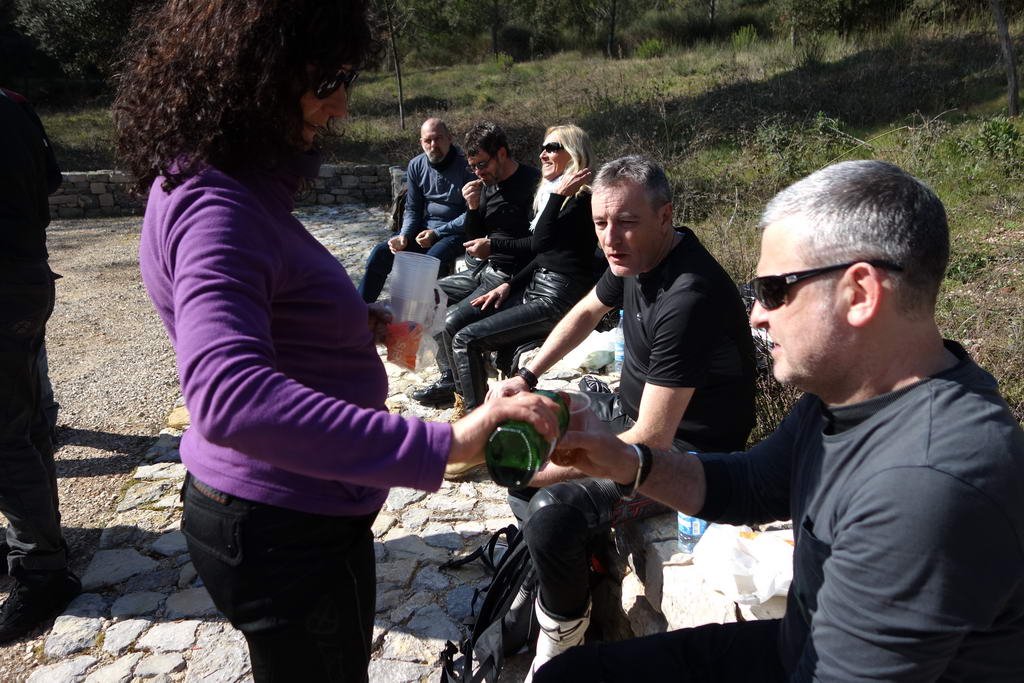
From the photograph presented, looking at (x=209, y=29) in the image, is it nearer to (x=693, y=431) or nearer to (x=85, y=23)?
(x=693, y=431)

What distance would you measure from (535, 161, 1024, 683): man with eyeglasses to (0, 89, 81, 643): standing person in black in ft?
9.02

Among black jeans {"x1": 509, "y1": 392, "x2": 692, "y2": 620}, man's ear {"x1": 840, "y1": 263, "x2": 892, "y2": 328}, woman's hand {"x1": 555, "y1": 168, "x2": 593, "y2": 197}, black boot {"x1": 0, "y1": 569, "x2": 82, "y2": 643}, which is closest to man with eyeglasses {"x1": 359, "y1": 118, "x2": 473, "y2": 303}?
woman's hand {"x1": 555, "y1": 168, "x2": 593, "y2": 197}

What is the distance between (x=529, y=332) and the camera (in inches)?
180

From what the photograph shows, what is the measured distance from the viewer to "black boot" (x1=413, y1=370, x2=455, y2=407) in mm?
5160

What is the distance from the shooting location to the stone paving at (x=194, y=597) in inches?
115

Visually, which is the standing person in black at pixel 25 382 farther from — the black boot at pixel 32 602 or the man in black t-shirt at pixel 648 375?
A: the man in black t-shirt at pixel 648 375

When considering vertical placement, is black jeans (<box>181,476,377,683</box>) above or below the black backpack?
above

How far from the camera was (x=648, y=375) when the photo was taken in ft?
8.35

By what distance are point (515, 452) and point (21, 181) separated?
104 inches

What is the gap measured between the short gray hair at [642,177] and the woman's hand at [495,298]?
80.1 inches

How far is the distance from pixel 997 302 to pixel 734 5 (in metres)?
29.6

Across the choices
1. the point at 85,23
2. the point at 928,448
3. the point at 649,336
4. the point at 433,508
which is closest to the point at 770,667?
the point at 928,448

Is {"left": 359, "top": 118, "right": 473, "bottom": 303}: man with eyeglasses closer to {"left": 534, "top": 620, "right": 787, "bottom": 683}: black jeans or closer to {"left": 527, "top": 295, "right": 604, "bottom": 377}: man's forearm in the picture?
{"left": 527, "top": 295, "right": 604, "bottom": 377}: man's forearm

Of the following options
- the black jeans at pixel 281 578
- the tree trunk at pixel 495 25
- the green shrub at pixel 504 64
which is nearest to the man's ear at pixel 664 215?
the black jeans at pixel 281 578
